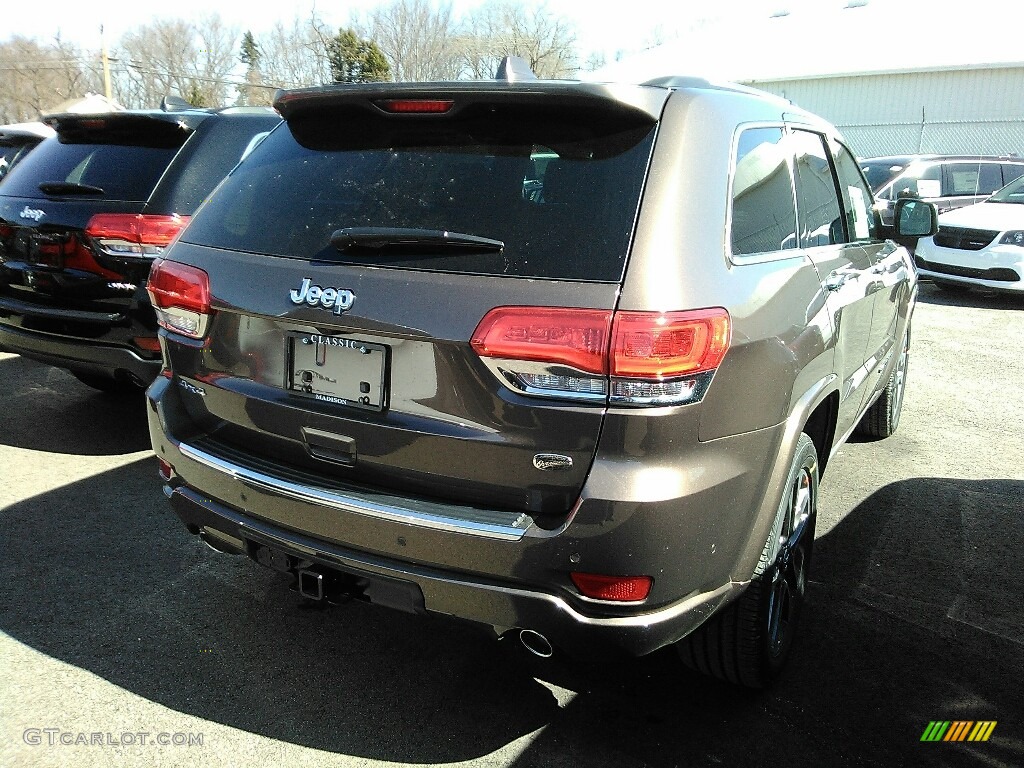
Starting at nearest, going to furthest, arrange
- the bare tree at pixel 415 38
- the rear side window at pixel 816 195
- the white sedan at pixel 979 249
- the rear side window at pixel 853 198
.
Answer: the rear side window at pixel 816 195 < the rear side window at pixel 853 198 < the white sedan at pixel 979 249 < the bare tree at pixel 415 38

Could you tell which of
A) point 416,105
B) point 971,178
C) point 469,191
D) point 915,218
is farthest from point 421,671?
point 971,178

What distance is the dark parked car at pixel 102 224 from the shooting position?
174 inches

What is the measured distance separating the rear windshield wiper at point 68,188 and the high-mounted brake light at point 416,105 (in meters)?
2.83

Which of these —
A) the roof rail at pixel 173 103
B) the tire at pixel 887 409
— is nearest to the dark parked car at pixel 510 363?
the tire at pixel 887 409

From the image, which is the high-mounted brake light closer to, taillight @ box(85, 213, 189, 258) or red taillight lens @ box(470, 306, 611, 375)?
red taillight lens @ box(470, 306, 611, 375)

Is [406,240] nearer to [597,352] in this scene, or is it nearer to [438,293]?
[438,293]

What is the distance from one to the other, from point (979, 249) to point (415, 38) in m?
46.1

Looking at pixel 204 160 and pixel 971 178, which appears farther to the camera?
pixel 971 178

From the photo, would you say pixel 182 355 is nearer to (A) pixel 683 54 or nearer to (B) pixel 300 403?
(B) pixel 300 403

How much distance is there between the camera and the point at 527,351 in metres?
2.05

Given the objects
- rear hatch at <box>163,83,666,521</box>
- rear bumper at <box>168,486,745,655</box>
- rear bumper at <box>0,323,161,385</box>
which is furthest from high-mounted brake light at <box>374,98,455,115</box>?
rear bumper at <box>0,323,161,385</box>

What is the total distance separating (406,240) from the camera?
223 centimetres

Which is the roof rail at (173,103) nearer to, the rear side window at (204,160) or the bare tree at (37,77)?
the rear side window at (204,160)

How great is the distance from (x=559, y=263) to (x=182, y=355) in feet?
4.36
